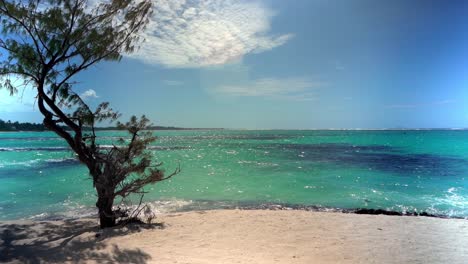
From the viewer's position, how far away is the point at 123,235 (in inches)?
292

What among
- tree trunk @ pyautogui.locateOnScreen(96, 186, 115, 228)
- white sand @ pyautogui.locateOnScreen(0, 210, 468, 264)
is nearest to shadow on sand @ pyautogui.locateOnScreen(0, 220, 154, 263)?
white sand @ pyautogui.locateOnScreen(0, 210, 468, 264)

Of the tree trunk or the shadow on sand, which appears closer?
the shadow on sand

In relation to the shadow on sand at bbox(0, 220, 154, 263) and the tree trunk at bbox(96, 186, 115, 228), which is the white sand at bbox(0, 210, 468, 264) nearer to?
the shadow on sand at bbox(0, 220, 154, 263)

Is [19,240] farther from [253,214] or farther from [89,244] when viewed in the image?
[253,214]

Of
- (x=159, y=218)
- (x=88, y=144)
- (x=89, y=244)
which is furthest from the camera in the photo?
(x=159, y=218)

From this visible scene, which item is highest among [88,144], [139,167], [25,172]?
[88,144]

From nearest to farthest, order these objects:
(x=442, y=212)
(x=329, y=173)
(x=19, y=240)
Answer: (x=19, y=240)
(x=442, y=212)
(x=329, y=173)

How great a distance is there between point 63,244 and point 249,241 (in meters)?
4.24

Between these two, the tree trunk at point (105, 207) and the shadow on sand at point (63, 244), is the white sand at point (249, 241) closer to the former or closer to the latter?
the shadow on sand at point (63, 244)

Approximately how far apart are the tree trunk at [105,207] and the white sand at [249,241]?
31cm

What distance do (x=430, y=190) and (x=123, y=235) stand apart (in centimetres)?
1564

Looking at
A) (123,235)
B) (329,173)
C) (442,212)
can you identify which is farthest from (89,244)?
(329,173)

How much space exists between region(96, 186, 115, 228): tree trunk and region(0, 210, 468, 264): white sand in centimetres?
31

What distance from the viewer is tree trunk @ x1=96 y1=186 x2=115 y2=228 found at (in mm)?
8102
